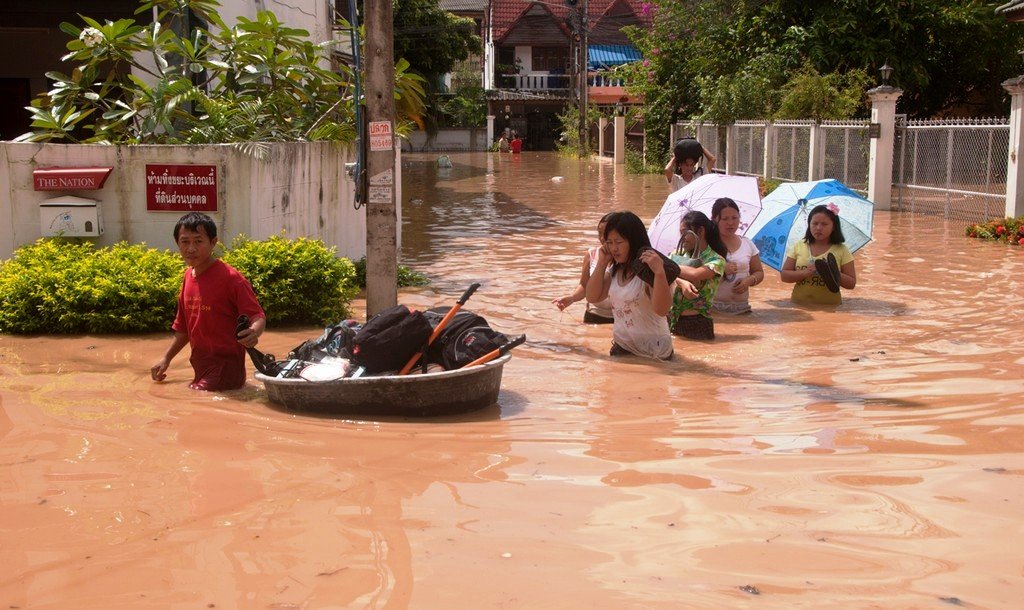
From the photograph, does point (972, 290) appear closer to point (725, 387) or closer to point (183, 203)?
point (725, 387)

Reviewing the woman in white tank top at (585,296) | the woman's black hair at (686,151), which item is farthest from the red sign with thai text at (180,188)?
the woman's black hair at (686,151)

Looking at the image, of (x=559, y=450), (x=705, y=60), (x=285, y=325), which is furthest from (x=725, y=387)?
(x=705, y=60)

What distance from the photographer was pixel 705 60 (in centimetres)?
3139

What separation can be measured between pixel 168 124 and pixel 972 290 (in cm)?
828

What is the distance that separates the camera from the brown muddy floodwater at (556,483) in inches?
153

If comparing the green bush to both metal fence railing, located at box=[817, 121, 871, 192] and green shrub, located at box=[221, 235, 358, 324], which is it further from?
metal fence railing, located at box=[817, 121, 871, 192]

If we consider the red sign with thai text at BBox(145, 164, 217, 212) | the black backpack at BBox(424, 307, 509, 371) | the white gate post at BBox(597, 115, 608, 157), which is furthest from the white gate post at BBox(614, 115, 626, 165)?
the black backpack at BBox(424, 307, 509, 371)

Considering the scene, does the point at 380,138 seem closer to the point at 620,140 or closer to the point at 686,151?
the point at 686,151

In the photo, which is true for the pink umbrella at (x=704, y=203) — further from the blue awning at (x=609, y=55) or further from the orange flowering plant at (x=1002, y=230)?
the blue awning at (x=609, y=55)

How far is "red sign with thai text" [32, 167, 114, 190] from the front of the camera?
9414 mm

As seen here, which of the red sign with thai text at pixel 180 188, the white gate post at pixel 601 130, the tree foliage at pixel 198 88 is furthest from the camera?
the white gate post at pixel 601 130

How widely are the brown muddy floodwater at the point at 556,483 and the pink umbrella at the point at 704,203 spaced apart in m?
1.21

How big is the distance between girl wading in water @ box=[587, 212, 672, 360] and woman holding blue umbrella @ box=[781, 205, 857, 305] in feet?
9.19

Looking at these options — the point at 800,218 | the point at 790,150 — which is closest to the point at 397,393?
the point at 800,218
